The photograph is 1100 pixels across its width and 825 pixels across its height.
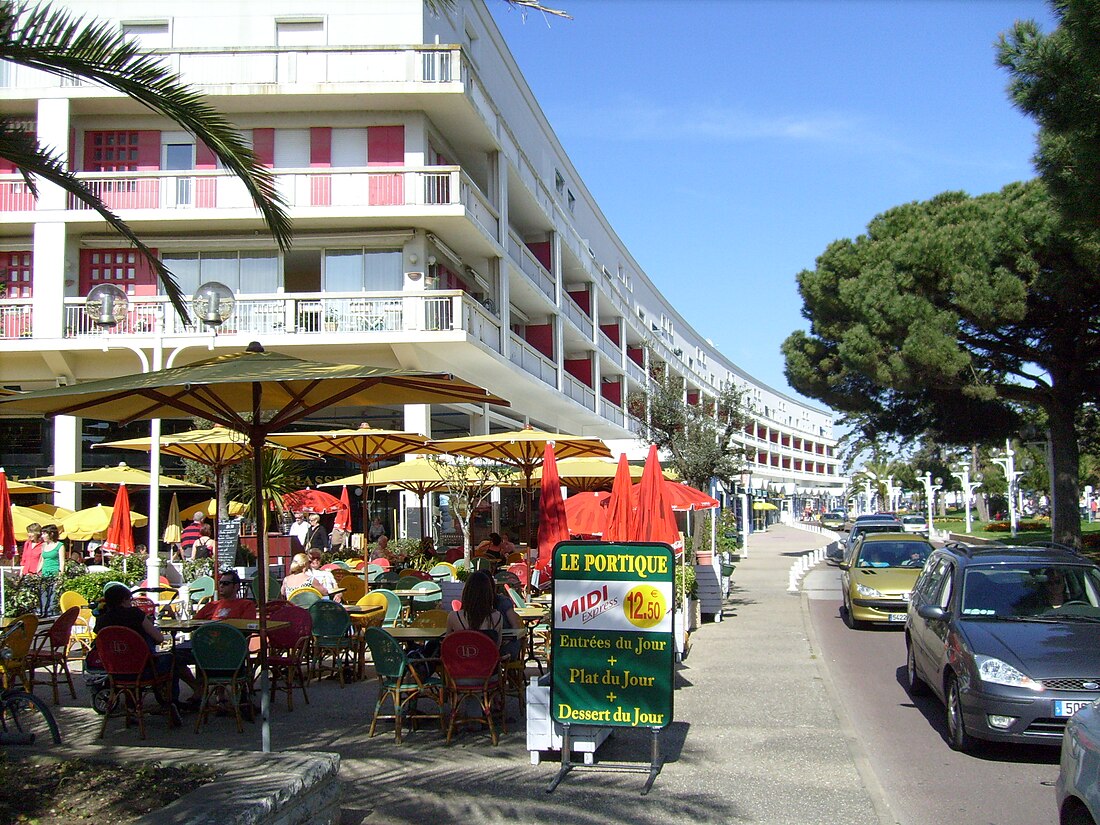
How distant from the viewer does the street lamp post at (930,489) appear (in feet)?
190

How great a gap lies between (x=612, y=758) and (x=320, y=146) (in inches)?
799

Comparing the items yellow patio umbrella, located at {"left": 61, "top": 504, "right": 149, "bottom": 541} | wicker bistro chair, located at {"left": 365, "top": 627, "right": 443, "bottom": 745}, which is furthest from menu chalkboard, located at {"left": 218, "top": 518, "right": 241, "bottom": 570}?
wicker bistro chair, located at {"left": 365, "top": 627, "right": 443, "bottom": 745}

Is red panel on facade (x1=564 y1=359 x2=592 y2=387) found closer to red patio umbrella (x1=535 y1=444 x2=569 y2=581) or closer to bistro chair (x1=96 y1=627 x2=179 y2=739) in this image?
red patio umbrella (x1=535 y1=444 x2=569 y2=581)

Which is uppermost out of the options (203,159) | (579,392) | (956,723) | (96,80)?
(203,159)

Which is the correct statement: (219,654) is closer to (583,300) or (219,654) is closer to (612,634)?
(612,634)

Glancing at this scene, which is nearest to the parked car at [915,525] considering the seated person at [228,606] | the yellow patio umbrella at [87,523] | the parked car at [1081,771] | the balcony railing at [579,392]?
the balcony railing at [579,392]

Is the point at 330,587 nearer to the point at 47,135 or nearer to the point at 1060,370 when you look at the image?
the point at 47,135

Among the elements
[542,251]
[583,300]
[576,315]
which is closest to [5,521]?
[542,251]

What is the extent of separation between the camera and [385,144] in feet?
81.0

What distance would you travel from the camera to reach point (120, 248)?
2523 centimetres

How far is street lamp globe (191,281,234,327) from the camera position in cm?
1291

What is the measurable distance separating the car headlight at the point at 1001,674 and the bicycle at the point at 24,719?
22.0 ft

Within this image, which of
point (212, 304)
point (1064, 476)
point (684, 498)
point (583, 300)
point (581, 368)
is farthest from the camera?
point (581, 368)

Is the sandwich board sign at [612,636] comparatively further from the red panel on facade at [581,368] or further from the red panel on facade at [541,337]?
the red panel on facade at [581,368]
